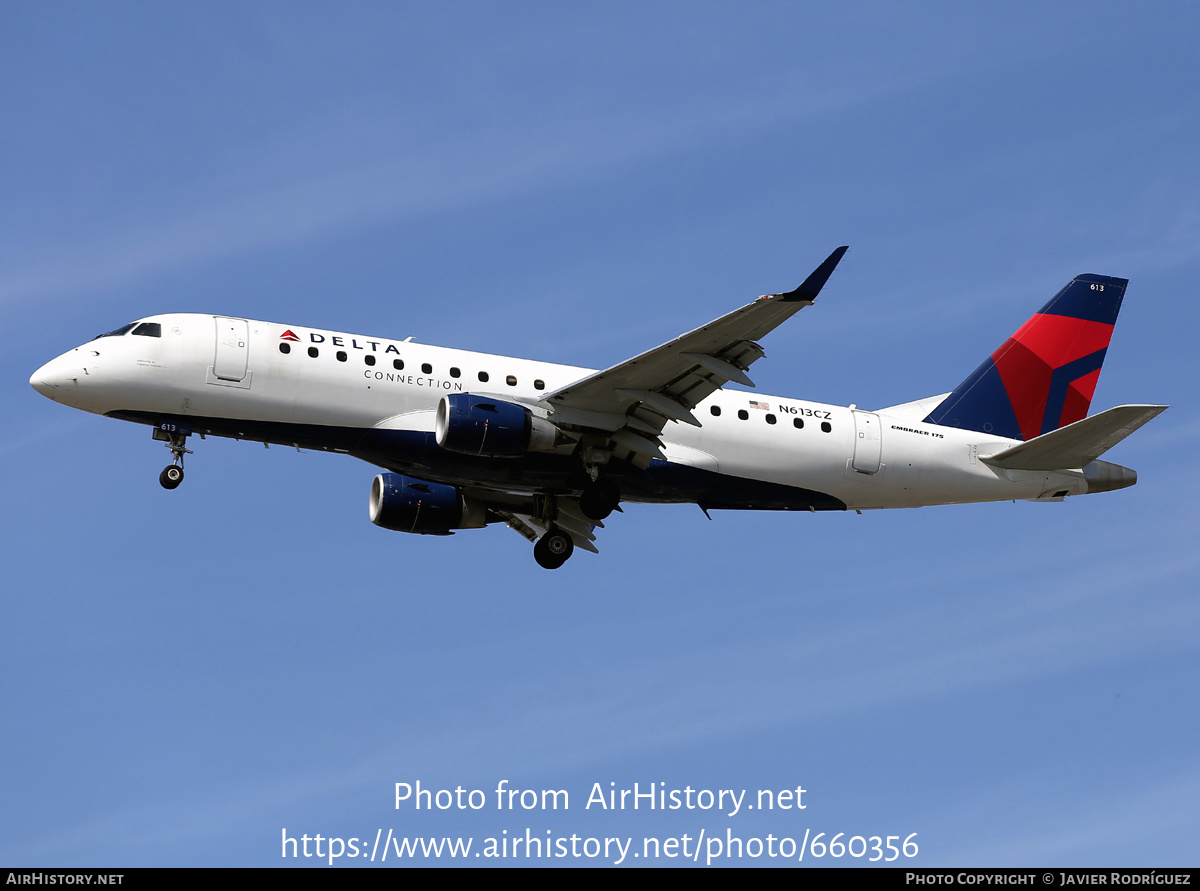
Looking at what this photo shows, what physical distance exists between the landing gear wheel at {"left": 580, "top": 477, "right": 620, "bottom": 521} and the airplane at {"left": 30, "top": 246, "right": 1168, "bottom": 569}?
0.04m

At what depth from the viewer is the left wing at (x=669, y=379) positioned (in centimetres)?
2906

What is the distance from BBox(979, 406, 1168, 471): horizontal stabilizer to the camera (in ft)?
110

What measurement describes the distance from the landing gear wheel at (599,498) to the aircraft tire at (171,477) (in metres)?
9.29

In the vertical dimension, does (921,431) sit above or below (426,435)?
above

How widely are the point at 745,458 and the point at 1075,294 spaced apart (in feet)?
40.2

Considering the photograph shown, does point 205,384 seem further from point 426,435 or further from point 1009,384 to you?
point 1009,384

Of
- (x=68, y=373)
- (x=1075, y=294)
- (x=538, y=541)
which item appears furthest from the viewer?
(x=1075, y=294)

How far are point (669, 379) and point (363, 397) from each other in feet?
22.6

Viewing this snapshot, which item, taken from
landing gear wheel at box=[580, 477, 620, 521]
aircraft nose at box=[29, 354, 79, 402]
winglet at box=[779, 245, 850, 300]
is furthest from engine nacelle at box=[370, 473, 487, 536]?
winglet at box=[779, 245, 850, 300]

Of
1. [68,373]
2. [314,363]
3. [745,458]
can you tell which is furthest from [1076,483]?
[68,373]

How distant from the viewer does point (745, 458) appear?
34.8 meters

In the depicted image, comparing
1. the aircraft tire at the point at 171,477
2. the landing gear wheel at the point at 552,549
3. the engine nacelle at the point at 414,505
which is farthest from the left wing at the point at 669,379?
the aircraft tire at the point at 171,477

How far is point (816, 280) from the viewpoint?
2817 centimetres
